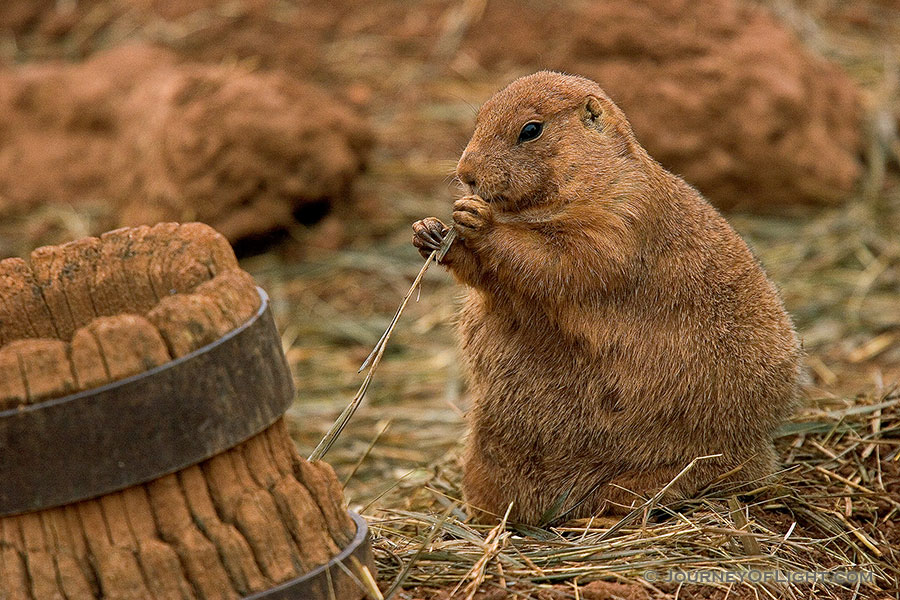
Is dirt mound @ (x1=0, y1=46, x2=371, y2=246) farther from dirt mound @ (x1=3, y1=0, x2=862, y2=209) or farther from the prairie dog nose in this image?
the prairie dog nose

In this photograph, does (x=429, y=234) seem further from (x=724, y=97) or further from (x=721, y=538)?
(x=724, y=97)

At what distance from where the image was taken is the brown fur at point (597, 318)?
4070mm

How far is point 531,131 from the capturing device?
13.8ft

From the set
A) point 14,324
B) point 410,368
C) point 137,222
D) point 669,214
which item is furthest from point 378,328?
point 14,324

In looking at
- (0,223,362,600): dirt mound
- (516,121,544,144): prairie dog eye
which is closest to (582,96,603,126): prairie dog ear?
(516,121,544,144): prairie dog eye

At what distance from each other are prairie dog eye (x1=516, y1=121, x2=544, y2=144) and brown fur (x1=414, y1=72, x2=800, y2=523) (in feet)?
0.07

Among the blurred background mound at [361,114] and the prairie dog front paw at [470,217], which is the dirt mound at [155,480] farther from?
the blurred background mound at [361,114]

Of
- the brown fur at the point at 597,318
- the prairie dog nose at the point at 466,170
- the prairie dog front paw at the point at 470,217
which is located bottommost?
the brown fur at the point at 597,318

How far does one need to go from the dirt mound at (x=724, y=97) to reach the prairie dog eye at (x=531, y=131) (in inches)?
193

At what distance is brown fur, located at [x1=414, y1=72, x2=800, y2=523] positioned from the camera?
4070mm

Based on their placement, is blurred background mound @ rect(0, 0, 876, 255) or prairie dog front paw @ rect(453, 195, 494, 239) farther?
blurred background mound @ rect(0, 0, 876, 255)

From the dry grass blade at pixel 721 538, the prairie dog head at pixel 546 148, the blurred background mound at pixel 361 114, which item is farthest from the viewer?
the blurred background mound at pixel 361 114

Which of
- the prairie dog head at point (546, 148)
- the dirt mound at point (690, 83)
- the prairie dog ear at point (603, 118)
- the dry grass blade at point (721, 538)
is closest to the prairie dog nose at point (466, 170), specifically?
the prairie dog head at point (546, 148)

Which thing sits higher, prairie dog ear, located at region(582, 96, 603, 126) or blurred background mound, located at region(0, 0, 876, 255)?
prairie dog ear, located at region(582, 96, 603, 126)
